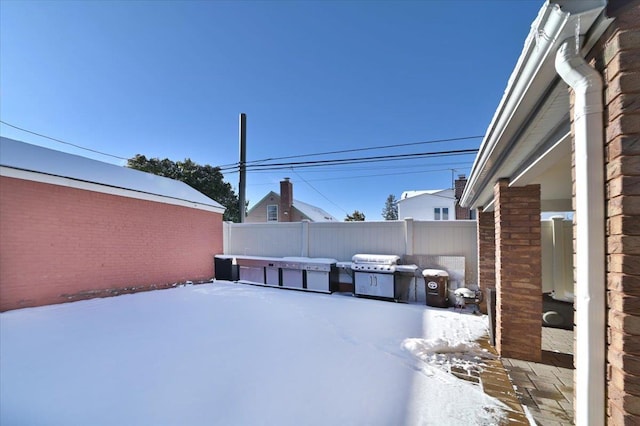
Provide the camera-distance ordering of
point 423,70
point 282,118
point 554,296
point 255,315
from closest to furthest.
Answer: point 554,296 < point 255,315 < point 423,70 < point 282,118

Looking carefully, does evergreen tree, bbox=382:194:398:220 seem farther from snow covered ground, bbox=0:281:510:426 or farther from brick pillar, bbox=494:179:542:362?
brick pillar, bbox=494:179:542:362

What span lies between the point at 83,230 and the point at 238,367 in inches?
242

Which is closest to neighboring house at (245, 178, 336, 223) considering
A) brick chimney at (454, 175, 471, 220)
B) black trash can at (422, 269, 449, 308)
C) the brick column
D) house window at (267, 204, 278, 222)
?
house window at (267, 204, 278, 222)

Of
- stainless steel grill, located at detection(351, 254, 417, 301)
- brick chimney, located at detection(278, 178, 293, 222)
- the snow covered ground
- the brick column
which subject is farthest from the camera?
brick chimney, located at detection(278, 178, 293, 222)

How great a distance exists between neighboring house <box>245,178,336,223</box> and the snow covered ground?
12.0 meters

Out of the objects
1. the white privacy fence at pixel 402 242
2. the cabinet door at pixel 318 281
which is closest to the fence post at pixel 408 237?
the white privacy fence at pixel 402 242

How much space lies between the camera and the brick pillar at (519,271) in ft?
11.2

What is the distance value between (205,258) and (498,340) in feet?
30.0

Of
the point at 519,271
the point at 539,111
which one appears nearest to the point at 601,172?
the point at 539,111

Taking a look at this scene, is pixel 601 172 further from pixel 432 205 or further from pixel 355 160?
pixel 432 205

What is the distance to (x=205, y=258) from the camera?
9.73 metres

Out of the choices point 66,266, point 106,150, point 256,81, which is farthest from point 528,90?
point 106,150

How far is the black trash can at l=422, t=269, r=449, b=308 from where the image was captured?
20.5ft

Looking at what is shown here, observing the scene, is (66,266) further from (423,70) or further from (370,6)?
(423,70)
